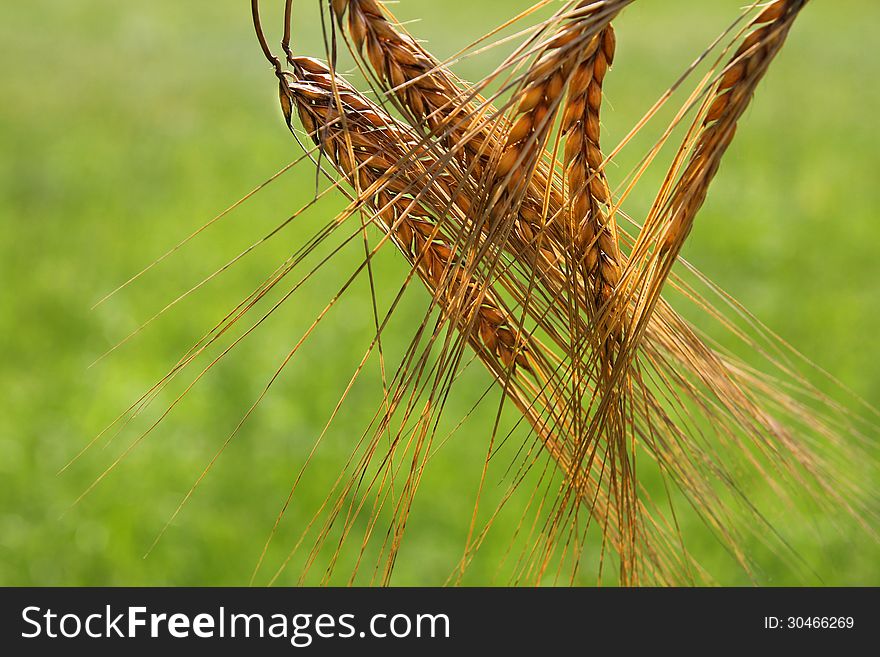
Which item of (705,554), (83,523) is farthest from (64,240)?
(705,554)

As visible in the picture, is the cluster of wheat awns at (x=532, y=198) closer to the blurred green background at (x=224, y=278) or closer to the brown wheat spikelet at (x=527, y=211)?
the brown wheat spikelet at (x=527, y=211)

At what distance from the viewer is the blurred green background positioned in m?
1.71

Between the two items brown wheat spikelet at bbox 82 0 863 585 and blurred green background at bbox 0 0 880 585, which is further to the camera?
blurred green background at bbox 0 0 880 585

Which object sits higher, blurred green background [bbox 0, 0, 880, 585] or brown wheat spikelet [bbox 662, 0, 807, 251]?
blurred green background [bbox 0, 0, 880, 585]

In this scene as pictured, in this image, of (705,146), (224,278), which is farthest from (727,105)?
(224,278)

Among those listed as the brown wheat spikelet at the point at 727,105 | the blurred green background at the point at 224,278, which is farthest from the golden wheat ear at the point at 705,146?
the blurred green background at the point at 224,278

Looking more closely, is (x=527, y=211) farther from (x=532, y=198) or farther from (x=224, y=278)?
(x=224, y=278)

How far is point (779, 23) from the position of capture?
34 centimetres

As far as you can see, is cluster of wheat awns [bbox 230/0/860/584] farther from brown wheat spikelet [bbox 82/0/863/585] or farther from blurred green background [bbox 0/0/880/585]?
blurred green background [bbox 0/0/880/585]

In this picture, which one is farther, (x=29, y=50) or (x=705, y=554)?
(x=29, y=50)

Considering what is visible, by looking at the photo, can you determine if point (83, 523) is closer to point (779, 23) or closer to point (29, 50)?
point (779, 23)

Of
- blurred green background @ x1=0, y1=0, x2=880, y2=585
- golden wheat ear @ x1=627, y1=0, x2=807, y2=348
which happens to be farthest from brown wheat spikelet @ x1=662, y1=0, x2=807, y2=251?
blurred green background @ x1=0, y1=0, x2=880, y2=585

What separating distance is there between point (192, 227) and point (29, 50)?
1.89 m
